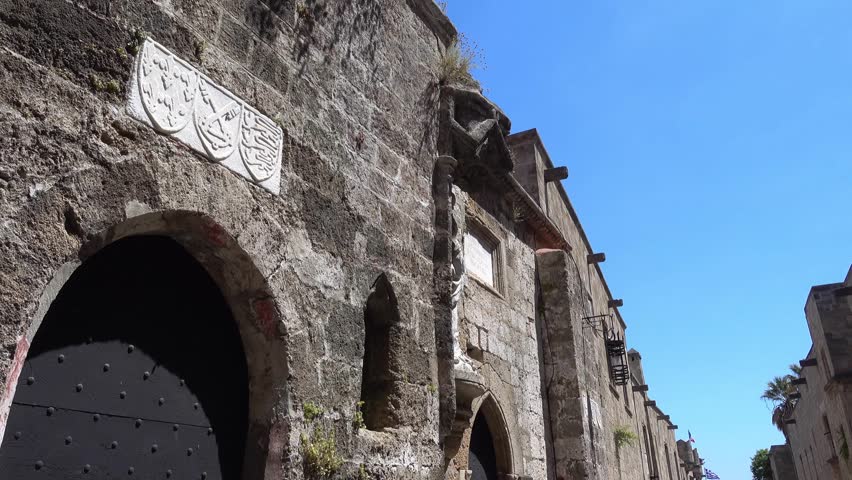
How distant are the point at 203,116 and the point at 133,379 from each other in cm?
100

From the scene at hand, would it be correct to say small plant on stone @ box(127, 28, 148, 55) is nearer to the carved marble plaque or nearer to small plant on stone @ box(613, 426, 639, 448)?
the carved marble plaque

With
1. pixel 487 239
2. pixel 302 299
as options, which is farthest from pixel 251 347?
pixel 487 239

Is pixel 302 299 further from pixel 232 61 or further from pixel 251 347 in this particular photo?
pixel 232 61

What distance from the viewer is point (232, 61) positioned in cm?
265

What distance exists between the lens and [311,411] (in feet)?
8.62

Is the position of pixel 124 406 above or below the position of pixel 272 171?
below

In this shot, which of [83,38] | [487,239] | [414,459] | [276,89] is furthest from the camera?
[487,239]

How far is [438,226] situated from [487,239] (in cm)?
273

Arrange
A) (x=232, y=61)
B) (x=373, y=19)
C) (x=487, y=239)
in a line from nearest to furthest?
(x=232, y=61)
(x=373, y=19)
(x=487, y=239)

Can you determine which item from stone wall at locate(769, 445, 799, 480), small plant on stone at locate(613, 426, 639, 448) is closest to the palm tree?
stone wall at locate(769, 445, 799, 480)

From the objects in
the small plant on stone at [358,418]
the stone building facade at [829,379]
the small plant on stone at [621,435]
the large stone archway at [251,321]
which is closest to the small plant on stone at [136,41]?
the large stone archway at [251,321]

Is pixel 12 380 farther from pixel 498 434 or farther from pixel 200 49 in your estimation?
pixel 498 434

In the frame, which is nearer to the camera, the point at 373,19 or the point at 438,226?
the point at 373,19

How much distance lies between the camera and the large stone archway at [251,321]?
2436 mm
